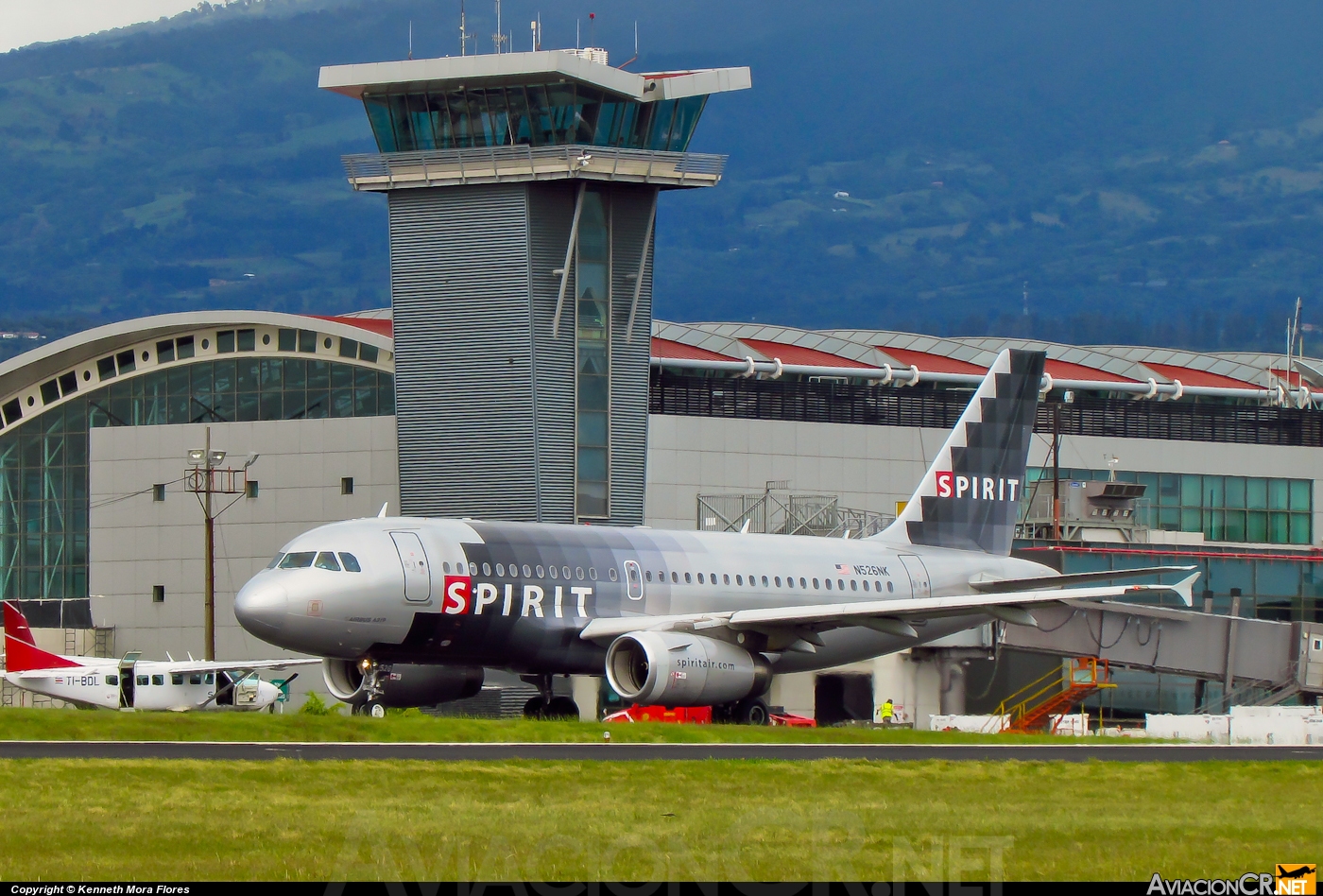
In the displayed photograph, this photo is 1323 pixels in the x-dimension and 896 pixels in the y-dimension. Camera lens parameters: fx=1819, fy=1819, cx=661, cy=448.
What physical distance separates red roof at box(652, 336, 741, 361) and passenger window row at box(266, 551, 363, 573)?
36138mm

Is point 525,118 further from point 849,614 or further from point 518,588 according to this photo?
point 849,614

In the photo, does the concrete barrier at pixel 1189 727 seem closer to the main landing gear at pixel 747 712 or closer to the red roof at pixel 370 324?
the main landing gear at pixel 747 712

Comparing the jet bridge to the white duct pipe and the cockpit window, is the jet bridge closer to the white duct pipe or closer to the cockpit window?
the cockpit window

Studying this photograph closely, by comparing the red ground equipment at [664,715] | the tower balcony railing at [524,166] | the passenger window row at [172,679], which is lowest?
the passenger window row at [172,679]

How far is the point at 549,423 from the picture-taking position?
60688mm

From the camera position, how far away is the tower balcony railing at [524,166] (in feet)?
192

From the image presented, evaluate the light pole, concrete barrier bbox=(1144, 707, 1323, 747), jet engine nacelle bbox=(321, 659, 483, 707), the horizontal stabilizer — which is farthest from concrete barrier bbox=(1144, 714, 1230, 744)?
the light pole

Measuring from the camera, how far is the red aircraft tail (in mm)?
55312

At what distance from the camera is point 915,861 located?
1425cm

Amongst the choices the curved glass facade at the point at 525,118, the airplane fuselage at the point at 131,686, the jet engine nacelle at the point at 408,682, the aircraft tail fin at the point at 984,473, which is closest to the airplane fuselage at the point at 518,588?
the jet engine nacelle at the point at 408,682

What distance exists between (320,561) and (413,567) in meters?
1.78

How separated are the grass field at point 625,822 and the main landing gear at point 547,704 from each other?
1590 cm

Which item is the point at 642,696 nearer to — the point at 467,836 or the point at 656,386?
the point at 467,836

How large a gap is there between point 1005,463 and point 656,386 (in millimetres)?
20622
